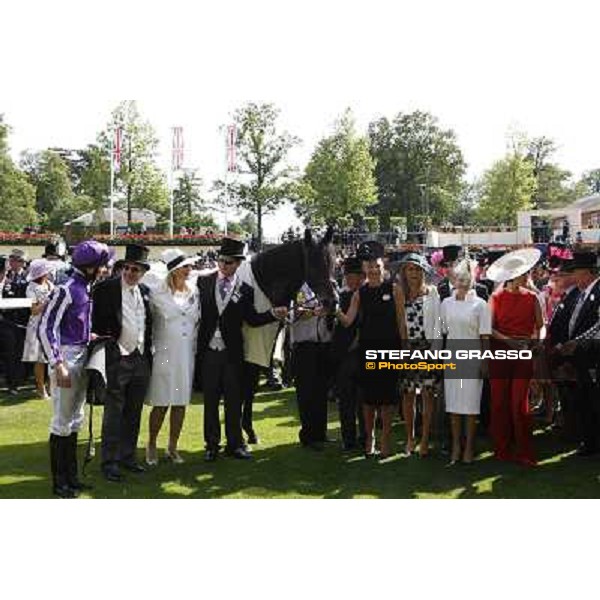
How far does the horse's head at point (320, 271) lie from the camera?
6.87 meters

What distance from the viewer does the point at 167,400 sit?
21.2 feet

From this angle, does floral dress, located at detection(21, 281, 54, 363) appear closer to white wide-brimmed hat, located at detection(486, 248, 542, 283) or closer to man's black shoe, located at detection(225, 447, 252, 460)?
man's black shoe, located at detection(225, 447, 252, 460)

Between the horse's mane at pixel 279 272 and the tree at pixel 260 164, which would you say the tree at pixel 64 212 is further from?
the horse's mane at pixel 279 272

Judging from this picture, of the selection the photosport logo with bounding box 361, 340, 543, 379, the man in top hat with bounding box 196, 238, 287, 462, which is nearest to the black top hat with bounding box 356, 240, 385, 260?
the photosport logo with bounding box 361, 340, 543, 379

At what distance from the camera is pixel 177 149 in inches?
1639

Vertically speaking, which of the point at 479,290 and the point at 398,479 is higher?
the point at 479,290

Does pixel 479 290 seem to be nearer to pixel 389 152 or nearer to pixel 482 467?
pixel 482 467

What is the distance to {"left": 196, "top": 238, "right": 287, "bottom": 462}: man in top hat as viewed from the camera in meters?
6.61

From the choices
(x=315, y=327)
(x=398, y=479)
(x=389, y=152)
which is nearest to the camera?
(x=398, y=479)

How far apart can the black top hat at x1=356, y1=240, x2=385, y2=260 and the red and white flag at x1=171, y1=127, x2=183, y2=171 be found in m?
35.4

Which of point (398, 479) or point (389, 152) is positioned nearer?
point (398, 479)

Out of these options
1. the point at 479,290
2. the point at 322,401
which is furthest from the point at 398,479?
the point at 479,290

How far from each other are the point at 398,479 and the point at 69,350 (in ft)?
9.72

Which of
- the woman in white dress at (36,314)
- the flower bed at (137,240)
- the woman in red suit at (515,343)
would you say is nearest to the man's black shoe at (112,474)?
the woman in red suit at (515,343)
